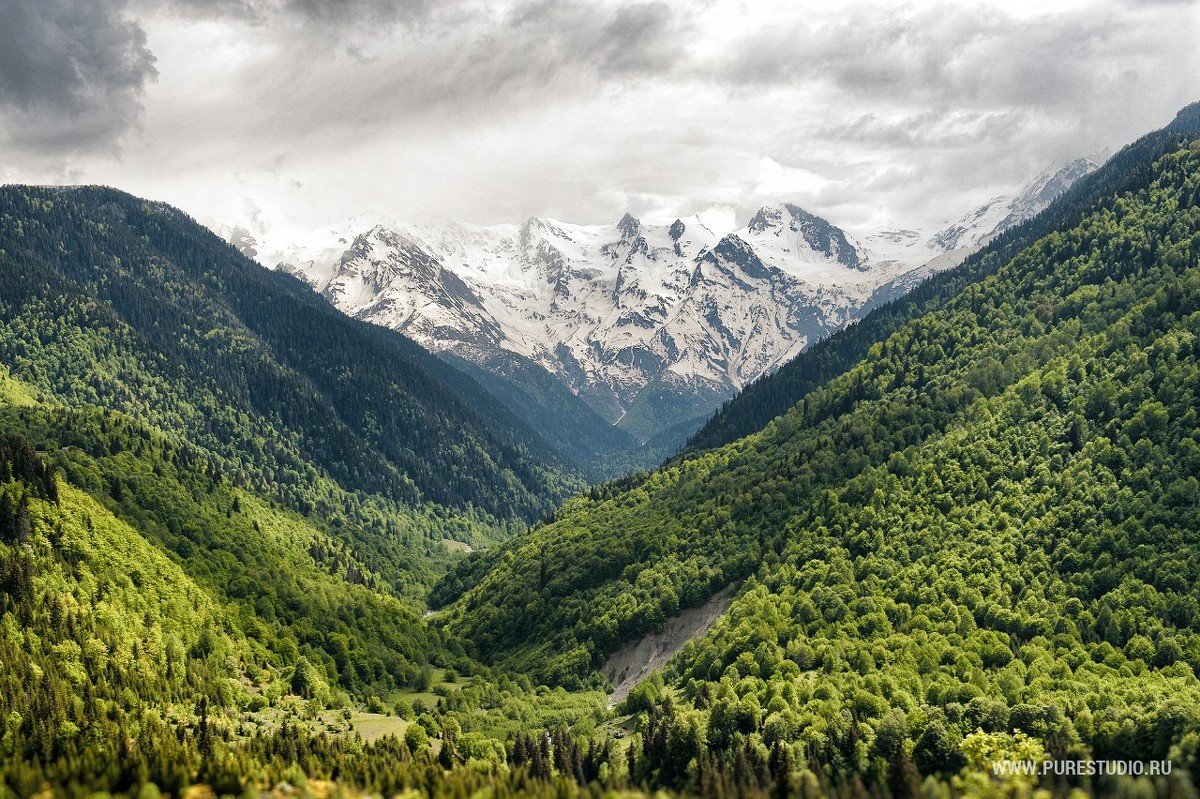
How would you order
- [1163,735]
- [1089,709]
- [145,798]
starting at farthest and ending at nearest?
[1089,709] → [1163,735] → [145,798]

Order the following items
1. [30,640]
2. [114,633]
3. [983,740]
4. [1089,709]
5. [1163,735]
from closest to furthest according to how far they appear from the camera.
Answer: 1. [1163,735]
2. [983,740]
3. [1089,709]
4. [30,640]
5. [114,633]

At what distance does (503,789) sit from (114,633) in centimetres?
10816

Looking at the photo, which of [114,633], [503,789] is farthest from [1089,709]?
[114,633]

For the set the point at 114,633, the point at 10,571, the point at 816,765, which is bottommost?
the point at 816,765

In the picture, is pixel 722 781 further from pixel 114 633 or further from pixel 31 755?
pixel 114 633

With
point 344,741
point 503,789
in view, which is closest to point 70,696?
point 344,741

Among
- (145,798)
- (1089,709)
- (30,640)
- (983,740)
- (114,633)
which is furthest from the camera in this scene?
(114,633)

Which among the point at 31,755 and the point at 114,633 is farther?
the point at 114,633

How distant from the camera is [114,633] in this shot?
646ft

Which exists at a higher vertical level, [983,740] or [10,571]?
[10,571]

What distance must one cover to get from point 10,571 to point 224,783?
312 ft

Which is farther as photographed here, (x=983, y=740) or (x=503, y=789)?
(x=983, y=740)

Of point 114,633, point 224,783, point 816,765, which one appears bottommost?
point 816,765

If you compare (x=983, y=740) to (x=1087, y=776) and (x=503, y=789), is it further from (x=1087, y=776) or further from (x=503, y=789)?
(x=503, y=789)
